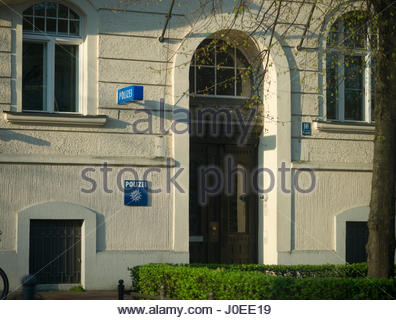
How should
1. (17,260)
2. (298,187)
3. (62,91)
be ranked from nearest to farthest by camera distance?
(17,260) < (62,91) < (298,187)

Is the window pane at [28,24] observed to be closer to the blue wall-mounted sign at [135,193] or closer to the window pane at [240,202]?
the blue wall-mounted sign at [135,193]

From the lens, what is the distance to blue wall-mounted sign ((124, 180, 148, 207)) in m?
14.1

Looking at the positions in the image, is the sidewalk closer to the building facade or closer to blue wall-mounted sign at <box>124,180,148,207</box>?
the building facade

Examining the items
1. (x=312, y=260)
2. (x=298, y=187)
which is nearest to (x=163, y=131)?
(x=298, y=187)

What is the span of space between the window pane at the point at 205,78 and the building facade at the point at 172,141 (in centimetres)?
3

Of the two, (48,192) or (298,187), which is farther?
(298,187)

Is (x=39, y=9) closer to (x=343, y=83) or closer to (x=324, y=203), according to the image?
(x=343, y=83)

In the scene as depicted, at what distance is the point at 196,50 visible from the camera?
15.1 m

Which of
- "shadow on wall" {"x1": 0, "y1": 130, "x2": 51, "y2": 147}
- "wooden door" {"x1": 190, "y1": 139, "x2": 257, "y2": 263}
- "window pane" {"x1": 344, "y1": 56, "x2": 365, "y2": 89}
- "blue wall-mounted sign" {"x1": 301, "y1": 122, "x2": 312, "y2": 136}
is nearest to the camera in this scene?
"shadow on wall" {"x1": 0, "y1": 130, "x2": 51, "y2": 147}

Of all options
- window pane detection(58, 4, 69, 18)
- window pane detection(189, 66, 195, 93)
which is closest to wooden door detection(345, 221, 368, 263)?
window pane detection(189, 66, 195, 93)

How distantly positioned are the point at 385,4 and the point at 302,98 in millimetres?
3672

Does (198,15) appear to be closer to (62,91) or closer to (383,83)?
(62,91)

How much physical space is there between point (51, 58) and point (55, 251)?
12.0 feet

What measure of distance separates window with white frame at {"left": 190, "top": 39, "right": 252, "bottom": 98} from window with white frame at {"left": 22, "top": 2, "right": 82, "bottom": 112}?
252 centimetres
